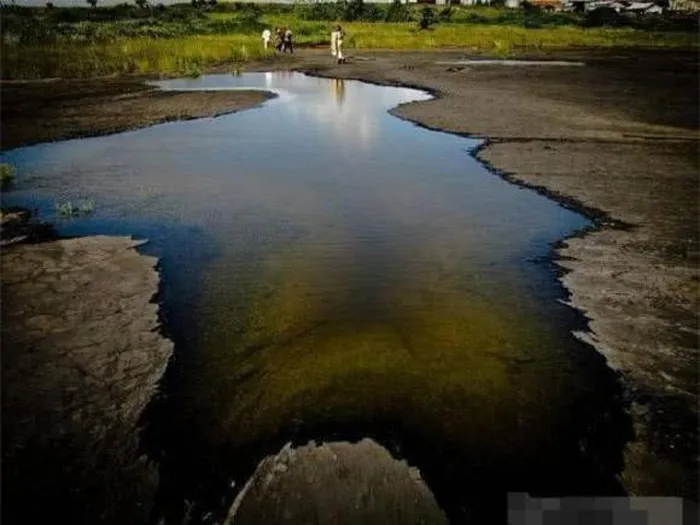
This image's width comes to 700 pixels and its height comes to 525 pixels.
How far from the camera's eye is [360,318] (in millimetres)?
5961

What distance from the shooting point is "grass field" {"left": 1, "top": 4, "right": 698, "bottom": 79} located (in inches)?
1150

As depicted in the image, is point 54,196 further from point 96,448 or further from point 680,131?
point 680,131

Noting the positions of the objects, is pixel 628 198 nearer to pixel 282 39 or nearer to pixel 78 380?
pixel 78 380

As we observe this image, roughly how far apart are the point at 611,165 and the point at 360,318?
767cm

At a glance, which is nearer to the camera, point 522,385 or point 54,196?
point 522,385

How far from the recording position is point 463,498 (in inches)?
147

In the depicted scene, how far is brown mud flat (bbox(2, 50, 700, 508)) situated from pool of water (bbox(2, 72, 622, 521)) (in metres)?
0.33

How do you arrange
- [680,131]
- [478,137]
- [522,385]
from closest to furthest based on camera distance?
1. [522,385]
2. [478,137]
3. [680,131]

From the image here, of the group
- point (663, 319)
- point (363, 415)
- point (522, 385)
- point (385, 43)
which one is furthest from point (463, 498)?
point (385, 43)

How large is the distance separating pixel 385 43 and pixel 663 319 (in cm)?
4377

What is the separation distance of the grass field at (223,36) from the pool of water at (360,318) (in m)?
19.5

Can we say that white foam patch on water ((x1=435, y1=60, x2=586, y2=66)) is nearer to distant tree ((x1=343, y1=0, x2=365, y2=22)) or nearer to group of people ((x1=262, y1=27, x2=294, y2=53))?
group of people ((x1=262, y1=27, x2=294, y2=53))

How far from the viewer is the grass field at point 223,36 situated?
29.2 meters

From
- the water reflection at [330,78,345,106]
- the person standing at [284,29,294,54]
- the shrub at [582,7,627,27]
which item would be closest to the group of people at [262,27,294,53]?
the person standing at [284,29,294,54]
